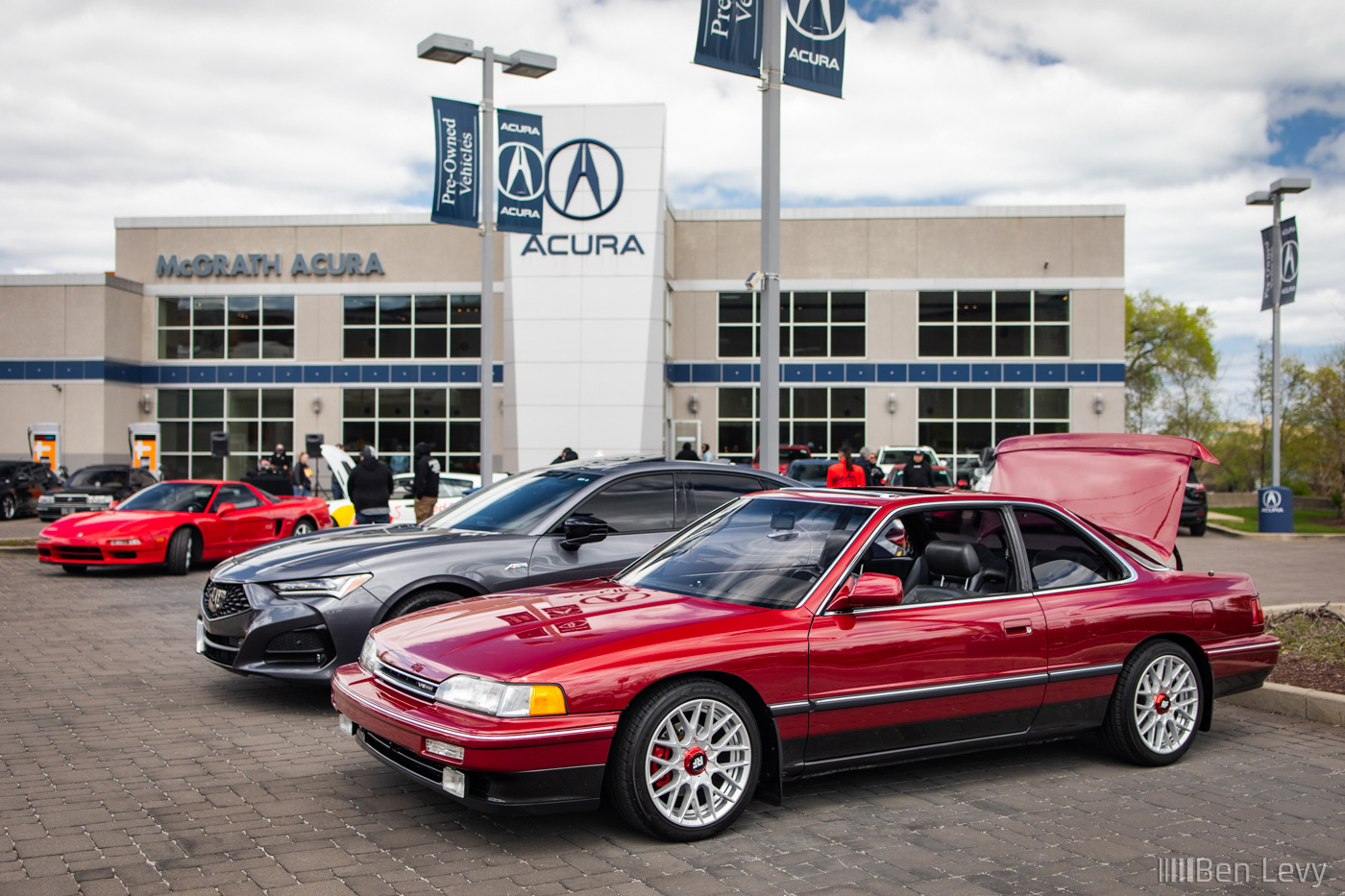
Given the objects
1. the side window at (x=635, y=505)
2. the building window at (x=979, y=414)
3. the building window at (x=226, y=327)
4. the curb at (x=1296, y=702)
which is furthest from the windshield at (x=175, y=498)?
the building window at (x=979, y=414)

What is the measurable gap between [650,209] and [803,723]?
28.6 metres

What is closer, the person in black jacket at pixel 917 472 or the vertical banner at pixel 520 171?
the vertical banner at pixel 520 171

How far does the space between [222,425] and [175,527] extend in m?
24.2

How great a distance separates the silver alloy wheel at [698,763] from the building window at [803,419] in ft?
103

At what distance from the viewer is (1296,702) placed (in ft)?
22.5

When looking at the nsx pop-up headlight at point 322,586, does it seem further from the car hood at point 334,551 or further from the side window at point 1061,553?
the side window at point 1061,553

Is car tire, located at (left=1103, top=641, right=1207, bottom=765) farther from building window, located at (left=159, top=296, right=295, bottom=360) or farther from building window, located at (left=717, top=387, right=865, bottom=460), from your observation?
building window, located at (left=159, top=296, right=295, bottom=360)

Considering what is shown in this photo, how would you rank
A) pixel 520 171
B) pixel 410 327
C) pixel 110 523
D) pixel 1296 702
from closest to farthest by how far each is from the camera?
pixel 1296 702 → pixel 110 523 → pixel 520 171 → pixel 410 327

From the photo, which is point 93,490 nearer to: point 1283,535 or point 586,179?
point 586,179

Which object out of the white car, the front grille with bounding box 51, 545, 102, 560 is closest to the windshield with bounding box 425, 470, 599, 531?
the white car

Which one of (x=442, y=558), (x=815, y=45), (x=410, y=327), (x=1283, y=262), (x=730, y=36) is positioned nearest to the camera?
(x=442, y=558)

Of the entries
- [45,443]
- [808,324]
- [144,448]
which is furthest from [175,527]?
[808,324]

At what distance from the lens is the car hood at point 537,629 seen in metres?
4.24

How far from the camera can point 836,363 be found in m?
36.0
